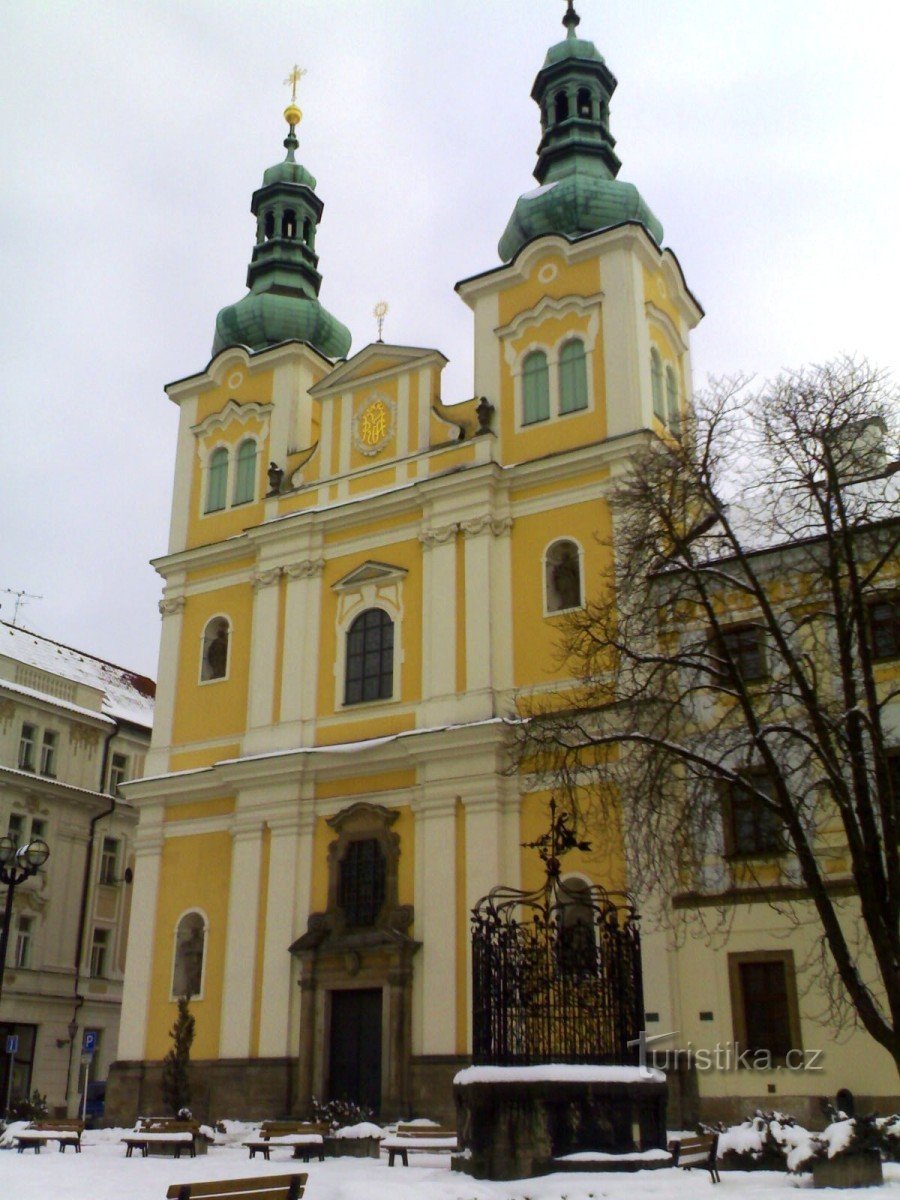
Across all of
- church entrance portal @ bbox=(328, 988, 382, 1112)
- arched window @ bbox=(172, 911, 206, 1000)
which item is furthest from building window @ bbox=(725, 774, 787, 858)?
arched window @ bbox=(172, 911, 206, 1000)

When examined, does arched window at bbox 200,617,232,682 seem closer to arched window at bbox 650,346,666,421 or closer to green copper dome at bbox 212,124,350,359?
green copper dome at bbox 212,124,350,359

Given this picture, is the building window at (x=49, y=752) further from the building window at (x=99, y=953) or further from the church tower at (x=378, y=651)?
the church tower at (x=378, y=651)

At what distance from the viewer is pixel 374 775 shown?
24.7m

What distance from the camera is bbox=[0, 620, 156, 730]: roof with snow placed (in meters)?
35.1

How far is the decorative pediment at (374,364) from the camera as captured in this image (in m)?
27.7

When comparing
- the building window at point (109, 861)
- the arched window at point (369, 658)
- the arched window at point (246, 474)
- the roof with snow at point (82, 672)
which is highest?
the arched window at point (246, 474)

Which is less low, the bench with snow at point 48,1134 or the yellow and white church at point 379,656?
the yellow and white church at point 379,656

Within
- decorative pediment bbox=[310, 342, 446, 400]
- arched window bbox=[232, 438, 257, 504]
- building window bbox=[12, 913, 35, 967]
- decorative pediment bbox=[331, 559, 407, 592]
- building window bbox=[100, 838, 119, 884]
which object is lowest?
building window bbox=[12, 913, 35, 967]

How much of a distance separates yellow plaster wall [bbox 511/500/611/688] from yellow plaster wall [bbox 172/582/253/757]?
260 inches

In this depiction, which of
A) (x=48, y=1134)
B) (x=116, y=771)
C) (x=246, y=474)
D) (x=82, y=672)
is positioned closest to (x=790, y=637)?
(x=48, y=1134)

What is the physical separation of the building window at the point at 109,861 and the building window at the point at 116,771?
4.54ft

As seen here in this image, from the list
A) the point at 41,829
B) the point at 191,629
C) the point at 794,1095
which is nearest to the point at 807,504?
the point at 794,1095

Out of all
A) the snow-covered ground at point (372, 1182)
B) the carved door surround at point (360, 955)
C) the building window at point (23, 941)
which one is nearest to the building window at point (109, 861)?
the building window at point (23, 941)

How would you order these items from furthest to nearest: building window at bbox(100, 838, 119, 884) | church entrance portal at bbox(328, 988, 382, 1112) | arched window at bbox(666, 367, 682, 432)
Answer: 1. building window at bbox(100, 838, 119, 884)
2. arched window at bbox(666, 367, 682, 432)
3. church entrance portal at bbox(328, 988, 382, 1112)
